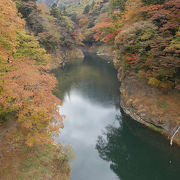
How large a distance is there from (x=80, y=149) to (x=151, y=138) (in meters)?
6.21

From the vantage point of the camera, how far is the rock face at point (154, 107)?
12602 millimetres

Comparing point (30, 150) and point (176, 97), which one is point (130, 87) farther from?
point (30, 150)

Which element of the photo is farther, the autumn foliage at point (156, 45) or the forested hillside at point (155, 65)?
the forested hillside at point (155, 65)

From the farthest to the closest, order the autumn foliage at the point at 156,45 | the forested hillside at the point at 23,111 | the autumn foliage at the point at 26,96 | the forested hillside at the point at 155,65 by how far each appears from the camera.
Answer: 1. the forested hillside at the point at 155,65
2. the autumn foliage at the point at 156,45
3. the forested hillside at the point at 23,111
4. the autumn foliage at the point at 26,96

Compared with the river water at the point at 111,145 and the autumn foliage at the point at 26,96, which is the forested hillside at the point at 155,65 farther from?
the autumn foliage at the point at 26,96

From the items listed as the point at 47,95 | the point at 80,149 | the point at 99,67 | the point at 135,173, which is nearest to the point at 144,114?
the point at 135,173

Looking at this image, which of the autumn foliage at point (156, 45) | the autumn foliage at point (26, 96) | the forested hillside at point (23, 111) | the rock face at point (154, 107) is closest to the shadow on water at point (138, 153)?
the rock face at point (154, 107)

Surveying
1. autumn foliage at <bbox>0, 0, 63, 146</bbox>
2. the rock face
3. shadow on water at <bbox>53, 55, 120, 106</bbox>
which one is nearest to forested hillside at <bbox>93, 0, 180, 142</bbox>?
the rock face

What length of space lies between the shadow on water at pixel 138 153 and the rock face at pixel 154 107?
0.78 metres

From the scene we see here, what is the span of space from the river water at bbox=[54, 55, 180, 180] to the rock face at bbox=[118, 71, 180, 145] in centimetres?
76

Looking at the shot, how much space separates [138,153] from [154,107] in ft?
15.1

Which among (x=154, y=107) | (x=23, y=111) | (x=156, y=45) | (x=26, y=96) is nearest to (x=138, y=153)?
(x=154, y=107)

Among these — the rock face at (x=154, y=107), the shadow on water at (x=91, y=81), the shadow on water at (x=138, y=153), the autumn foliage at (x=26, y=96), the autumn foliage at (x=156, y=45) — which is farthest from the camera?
the shadow on water at (x=91, y=81)

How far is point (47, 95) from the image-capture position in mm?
8125
